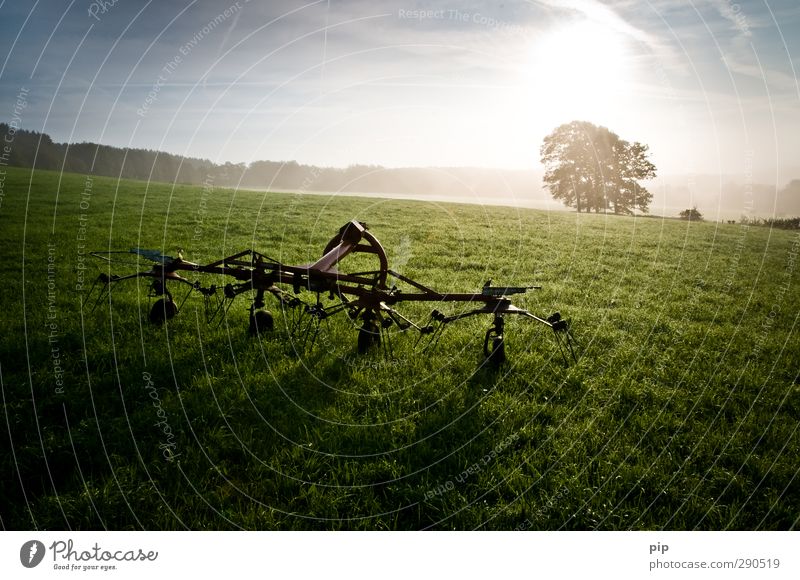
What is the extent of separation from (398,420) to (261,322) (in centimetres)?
292

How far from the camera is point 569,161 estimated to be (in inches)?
589

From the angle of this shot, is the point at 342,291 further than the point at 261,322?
No

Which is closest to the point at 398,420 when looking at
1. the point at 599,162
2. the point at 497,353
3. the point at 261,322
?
the point at 497,353

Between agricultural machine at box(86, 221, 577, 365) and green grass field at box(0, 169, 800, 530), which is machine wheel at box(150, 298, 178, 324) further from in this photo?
green grass field at box(0, 169, 800, 530)

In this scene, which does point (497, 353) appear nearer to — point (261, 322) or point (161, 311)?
point (261, 322)

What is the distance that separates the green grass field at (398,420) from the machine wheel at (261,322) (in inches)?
9.2

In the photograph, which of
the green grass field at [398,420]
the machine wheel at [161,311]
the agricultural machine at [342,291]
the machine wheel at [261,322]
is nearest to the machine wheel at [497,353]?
the agricultural machine at [342,291]

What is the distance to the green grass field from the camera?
3604 millimetres

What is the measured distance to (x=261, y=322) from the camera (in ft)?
21.5

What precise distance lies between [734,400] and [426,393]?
3693mm

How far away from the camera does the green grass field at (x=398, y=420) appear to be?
3604 millimetres

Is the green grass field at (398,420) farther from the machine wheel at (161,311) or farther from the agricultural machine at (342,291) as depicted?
the agricultural machine at (342,291)

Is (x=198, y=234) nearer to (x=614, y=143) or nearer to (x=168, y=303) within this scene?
(x=168, y=303)

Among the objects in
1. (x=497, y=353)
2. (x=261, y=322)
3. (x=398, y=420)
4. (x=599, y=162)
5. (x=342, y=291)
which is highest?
(x=599, y=162)
